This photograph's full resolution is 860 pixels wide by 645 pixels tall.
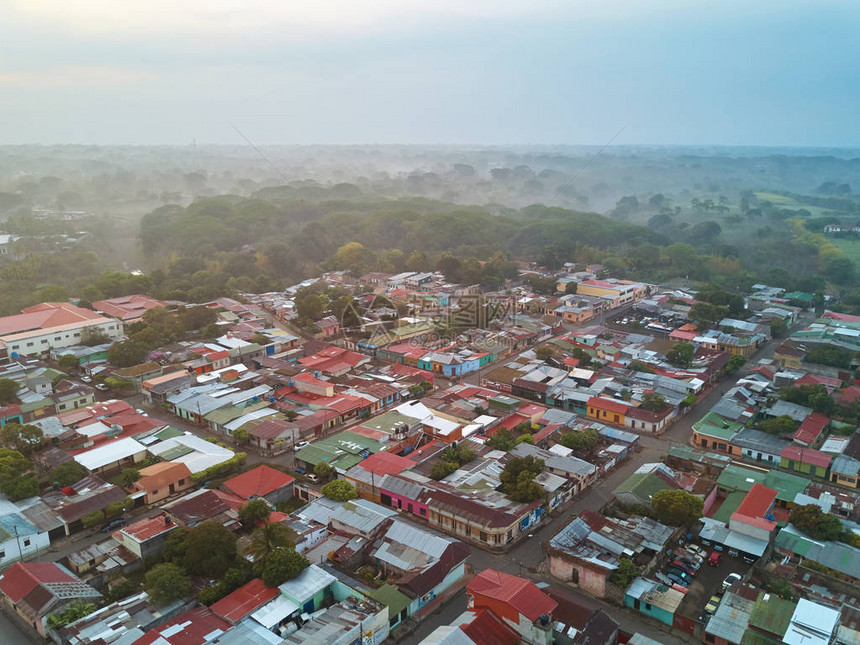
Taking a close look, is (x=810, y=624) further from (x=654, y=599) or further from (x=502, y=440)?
(x=502, y=440)

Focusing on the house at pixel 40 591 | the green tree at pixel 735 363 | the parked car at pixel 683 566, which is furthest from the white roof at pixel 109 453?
the green tree at pixel 735 363

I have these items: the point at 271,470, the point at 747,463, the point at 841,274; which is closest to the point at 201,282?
the point at 271,470

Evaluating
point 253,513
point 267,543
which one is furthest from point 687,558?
point 253,513

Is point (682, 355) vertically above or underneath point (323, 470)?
above

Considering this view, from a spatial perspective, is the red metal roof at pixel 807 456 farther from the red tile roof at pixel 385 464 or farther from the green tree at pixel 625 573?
the red tile roof at pixel 385 464

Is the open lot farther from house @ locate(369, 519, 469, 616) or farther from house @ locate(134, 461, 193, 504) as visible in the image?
house @ locate(134, 461, 193, 504)

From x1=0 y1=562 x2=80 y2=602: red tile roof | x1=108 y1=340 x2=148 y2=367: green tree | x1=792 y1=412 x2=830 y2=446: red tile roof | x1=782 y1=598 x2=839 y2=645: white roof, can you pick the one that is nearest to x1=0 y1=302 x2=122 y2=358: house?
x1=108 y1=340 x2=148 y2=367: green tree
